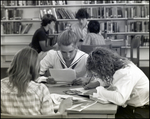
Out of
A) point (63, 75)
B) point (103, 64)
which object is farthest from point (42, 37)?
point (103, 64)

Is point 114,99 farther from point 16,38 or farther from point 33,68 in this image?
point 16,38

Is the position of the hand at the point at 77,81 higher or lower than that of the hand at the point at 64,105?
lower

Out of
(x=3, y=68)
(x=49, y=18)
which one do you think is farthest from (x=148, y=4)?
(x=3, y=68)

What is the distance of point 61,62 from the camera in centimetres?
338

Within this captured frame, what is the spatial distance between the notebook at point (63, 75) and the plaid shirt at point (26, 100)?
0.96 metres

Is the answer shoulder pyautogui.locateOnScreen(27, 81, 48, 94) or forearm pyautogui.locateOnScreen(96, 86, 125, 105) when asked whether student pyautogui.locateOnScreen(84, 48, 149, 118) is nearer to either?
forearm pyautogui.locateOnScreen(96, 86, 125, 105)

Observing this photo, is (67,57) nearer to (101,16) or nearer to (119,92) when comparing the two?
(119,92)

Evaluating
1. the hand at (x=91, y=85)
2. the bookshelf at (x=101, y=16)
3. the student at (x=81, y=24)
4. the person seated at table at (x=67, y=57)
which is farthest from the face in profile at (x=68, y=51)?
the bookshelf at (x=101, y=16)

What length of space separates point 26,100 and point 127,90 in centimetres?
84

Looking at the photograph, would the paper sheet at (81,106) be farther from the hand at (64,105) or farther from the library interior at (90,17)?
the library interior at (90,17)

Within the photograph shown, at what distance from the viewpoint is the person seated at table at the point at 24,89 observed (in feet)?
6.26

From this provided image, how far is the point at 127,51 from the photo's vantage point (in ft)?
26.4

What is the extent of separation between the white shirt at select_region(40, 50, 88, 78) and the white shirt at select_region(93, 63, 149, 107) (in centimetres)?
83

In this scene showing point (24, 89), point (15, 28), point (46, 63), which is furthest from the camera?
point (15, 28)
